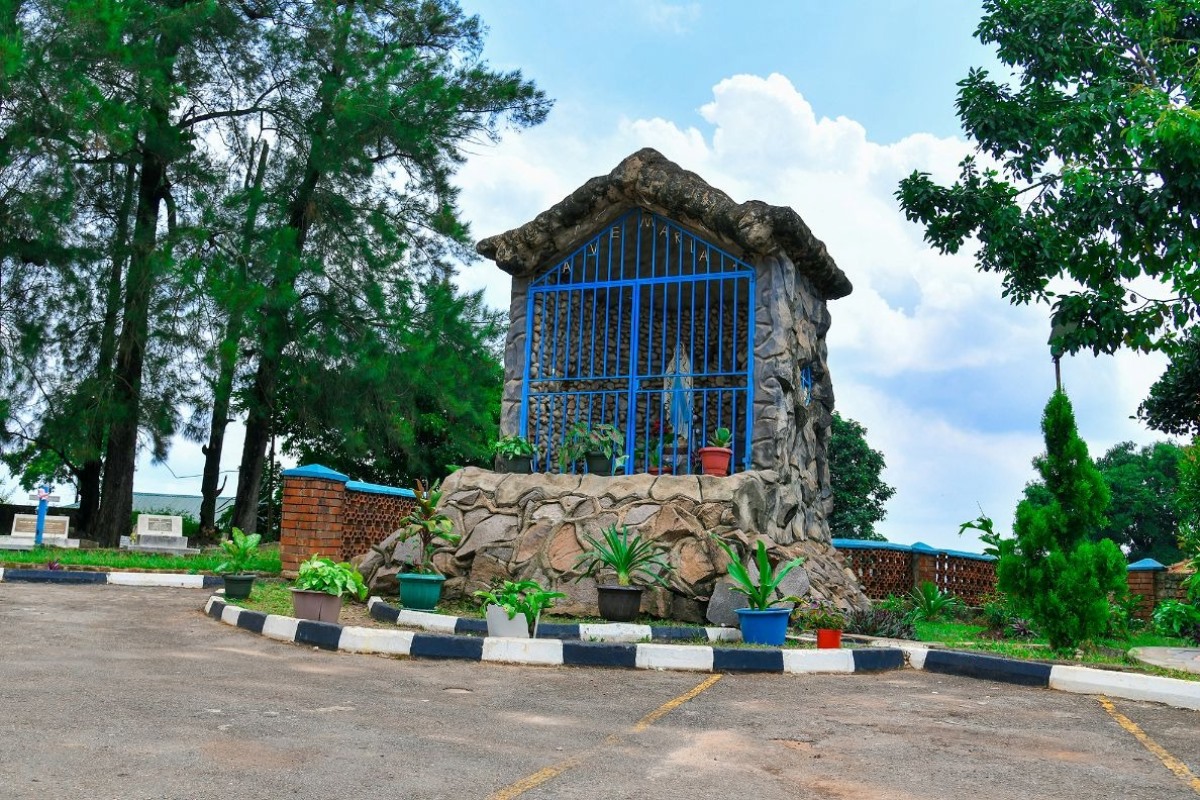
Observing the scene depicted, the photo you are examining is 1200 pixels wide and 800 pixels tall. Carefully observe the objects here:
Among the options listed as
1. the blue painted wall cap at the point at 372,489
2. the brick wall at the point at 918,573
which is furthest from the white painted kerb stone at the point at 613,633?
the brick wall at the point at 918,573

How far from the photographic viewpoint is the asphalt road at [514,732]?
360cm

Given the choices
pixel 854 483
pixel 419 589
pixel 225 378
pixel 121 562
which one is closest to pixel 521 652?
pixel 419 589

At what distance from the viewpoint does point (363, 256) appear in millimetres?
20938

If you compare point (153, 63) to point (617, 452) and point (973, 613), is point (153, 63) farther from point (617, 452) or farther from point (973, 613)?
point (973, 613)

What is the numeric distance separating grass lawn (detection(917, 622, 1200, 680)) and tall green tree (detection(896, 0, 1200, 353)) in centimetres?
577

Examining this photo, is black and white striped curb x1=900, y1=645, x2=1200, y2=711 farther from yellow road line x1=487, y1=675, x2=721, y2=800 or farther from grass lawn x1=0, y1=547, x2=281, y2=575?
grass lawn x1=0, y1=547, x2=281, y2=575

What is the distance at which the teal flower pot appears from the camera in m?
8.85

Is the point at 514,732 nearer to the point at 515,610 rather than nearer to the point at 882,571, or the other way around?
the point at 515,610

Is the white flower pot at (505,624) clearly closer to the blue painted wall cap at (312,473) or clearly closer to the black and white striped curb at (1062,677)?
the black and white striped curb at (1062,677)

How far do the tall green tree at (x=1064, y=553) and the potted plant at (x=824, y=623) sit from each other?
1.35m

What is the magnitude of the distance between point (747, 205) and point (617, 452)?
280 cm

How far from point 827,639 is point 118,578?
7.81m

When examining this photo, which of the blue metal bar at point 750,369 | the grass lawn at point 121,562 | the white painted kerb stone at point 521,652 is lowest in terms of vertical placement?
the white painted kerb stone at point 521,652

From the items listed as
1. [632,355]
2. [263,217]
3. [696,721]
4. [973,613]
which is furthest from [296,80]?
[696,721]
